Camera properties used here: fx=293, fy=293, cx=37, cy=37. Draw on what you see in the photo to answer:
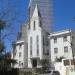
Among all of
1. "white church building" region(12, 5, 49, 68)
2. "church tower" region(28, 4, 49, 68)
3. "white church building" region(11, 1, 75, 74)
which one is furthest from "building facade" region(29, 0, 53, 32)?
"church tower" region(28, 4, 49, 68)

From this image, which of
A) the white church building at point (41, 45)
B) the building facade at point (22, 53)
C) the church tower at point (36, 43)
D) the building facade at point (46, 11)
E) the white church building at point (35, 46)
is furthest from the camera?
the building facade at point (46, 11)

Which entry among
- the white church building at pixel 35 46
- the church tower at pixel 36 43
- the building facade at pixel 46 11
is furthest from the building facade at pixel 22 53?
the building facade at pixel 46 11

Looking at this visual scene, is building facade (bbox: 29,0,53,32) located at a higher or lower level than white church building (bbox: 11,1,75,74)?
higher

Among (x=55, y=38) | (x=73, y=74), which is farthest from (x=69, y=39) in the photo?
(x=73, y=74)

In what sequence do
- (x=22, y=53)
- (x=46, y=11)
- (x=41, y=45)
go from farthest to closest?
(x=46, y=11)
(x=22, y=53)
(x=41, y=45)

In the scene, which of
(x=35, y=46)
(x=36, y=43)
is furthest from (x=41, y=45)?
(x=35, y=46)

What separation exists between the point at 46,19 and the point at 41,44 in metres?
32.2

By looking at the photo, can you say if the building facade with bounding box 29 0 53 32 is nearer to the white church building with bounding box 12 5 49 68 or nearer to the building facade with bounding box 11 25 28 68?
the building facade with bounding box 11 25 28 68

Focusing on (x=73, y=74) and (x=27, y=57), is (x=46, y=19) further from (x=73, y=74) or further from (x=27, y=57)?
(x=73, y=74)

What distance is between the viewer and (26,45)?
3612 inches

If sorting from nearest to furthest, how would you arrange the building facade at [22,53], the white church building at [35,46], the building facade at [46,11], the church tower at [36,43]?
the church tower at [36,43] < the white church building at [35,46] < the building facade at [22,53] < the building facade at [46,11]

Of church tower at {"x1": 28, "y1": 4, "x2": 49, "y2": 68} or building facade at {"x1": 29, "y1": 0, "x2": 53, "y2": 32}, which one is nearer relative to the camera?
church tower at {"x1": 28, "y1": 4, "x2": 49, "y2": 68}

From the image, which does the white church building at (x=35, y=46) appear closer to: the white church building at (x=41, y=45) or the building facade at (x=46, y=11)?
the white church building at (x=41, y=45)

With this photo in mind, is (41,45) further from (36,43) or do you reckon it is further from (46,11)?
(46,11)
